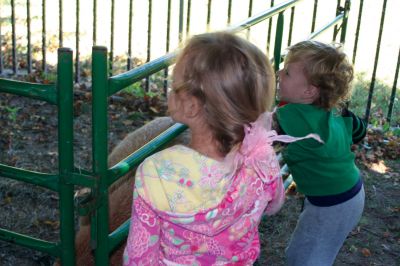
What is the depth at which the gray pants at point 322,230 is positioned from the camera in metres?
2.84

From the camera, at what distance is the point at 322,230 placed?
2.88 meters

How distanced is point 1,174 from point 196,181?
0.88 meters

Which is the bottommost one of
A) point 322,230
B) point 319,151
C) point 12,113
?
point 12,113

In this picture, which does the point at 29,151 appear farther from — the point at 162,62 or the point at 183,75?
the point at 183,75

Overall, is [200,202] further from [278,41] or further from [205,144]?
[278,41]

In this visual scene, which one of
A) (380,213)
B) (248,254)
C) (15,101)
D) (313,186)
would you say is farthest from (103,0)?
(248,254)

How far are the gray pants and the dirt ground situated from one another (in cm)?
108

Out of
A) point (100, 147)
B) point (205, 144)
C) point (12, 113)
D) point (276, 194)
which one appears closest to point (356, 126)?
point (276, 194)

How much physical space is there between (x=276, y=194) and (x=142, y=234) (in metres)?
0.50

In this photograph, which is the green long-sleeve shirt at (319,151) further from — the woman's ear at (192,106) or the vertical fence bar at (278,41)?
the woman's ear at (192,106)

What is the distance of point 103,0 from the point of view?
374 inches

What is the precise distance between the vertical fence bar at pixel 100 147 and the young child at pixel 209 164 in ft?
0.78

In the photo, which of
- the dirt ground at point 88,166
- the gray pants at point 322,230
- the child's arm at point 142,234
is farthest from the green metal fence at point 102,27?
the child's arm at point 142,234

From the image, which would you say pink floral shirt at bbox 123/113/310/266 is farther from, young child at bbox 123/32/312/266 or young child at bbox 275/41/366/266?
young child at bbox 275/41/366/266
